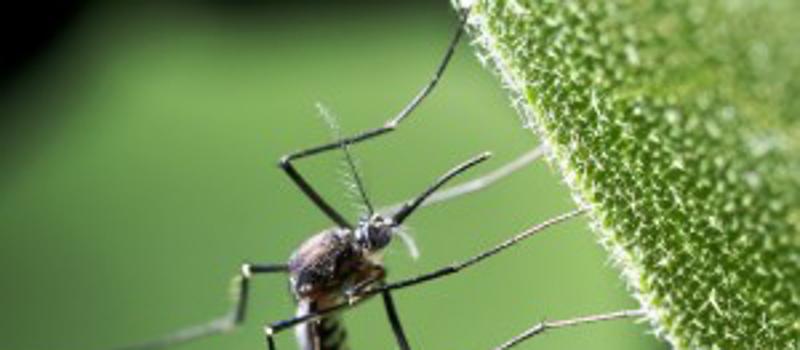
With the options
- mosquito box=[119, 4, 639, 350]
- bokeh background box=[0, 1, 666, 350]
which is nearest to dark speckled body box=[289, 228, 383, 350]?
mosquito box=[119, 4, 639, 350]

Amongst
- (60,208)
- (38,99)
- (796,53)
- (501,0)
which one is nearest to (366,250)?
(501,0)

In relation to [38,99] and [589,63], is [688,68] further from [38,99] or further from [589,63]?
[38,99]

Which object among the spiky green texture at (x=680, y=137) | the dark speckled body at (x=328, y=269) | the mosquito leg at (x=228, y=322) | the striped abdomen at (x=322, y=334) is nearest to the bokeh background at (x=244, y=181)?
the mosquito leg at (x=228, y=322)

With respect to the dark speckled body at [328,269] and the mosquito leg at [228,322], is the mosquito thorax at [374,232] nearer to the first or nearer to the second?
the dark speckled body at [328,269]

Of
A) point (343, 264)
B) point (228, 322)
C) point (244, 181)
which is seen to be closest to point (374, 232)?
point (343, 264)

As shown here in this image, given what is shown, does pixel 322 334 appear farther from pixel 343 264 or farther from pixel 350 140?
pixel 350 140
